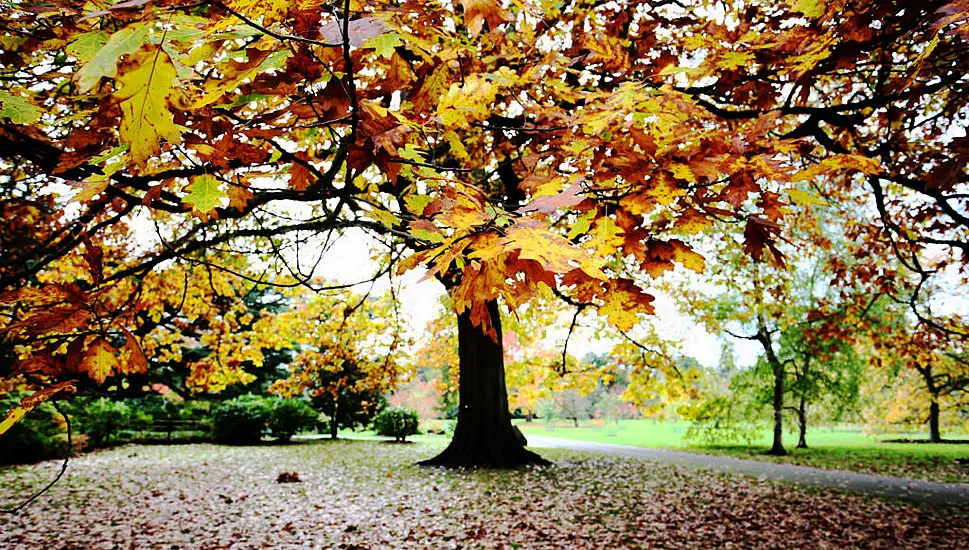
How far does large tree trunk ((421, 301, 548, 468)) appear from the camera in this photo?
9.92 m

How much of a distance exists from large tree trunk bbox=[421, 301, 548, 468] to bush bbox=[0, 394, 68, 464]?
26.6 ft

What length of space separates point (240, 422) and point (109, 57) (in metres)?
17.4

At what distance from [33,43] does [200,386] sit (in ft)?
24.0

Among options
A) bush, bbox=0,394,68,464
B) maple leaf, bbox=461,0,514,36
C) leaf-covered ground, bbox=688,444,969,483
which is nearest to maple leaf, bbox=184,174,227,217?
maple leaf, bbox=461,0,514,36

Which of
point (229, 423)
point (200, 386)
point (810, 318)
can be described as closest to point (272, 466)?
point (200, 386)

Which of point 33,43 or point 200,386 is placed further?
point 200,386

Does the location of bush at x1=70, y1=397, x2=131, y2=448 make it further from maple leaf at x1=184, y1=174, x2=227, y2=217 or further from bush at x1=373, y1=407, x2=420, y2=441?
maple leaf at x1=184, y1=174, x2=227, y2=217

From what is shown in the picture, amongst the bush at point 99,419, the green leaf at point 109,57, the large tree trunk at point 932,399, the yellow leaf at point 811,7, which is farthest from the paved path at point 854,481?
the bush at point 99,419

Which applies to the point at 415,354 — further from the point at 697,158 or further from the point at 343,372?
the point at 697,158

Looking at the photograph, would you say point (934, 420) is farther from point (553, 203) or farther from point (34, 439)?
point (34, 439)

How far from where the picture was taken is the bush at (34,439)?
10.2 m

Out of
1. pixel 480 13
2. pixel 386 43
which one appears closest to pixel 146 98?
pixel 386 43

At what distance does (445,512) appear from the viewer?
20.3 feet

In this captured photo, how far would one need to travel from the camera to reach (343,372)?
59.1 ft
